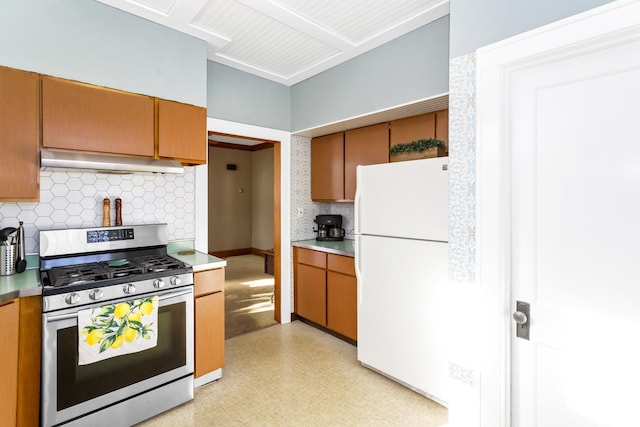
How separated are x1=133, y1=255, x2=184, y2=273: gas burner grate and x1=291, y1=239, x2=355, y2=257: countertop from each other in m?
1.47

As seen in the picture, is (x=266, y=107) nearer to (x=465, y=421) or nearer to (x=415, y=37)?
(x=415, y=37)

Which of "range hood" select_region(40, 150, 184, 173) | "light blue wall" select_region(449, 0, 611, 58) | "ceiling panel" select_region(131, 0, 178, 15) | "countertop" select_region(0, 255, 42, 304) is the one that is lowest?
"countertop" select_region(0, 255, 42, 304)

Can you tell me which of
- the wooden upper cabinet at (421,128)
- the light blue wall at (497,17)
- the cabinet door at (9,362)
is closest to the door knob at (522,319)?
the light blue wall at (497,17)

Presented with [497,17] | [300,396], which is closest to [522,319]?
[497,17]

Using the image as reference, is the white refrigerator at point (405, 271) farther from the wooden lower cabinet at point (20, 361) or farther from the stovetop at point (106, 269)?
the wooden lower cabinet at point (20, 361)

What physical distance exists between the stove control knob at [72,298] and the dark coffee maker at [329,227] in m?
2.47

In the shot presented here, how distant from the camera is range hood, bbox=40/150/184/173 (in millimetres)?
1955

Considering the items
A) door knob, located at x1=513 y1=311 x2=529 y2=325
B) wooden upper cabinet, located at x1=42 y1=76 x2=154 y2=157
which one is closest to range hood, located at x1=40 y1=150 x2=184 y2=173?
wooden upper cabinet, located at x1=42 y1=76 x2=154 y2=157

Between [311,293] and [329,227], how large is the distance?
2.70 ft

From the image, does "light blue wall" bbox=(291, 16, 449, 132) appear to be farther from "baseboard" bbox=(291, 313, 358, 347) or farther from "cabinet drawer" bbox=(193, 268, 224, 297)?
"baseboard" bbox=(291, 313, 358, 347)

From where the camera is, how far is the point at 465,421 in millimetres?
1663

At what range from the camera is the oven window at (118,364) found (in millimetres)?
1769

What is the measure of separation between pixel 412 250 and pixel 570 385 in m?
1.12

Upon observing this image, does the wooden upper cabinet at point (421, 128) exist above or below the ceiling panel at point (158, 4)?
below
